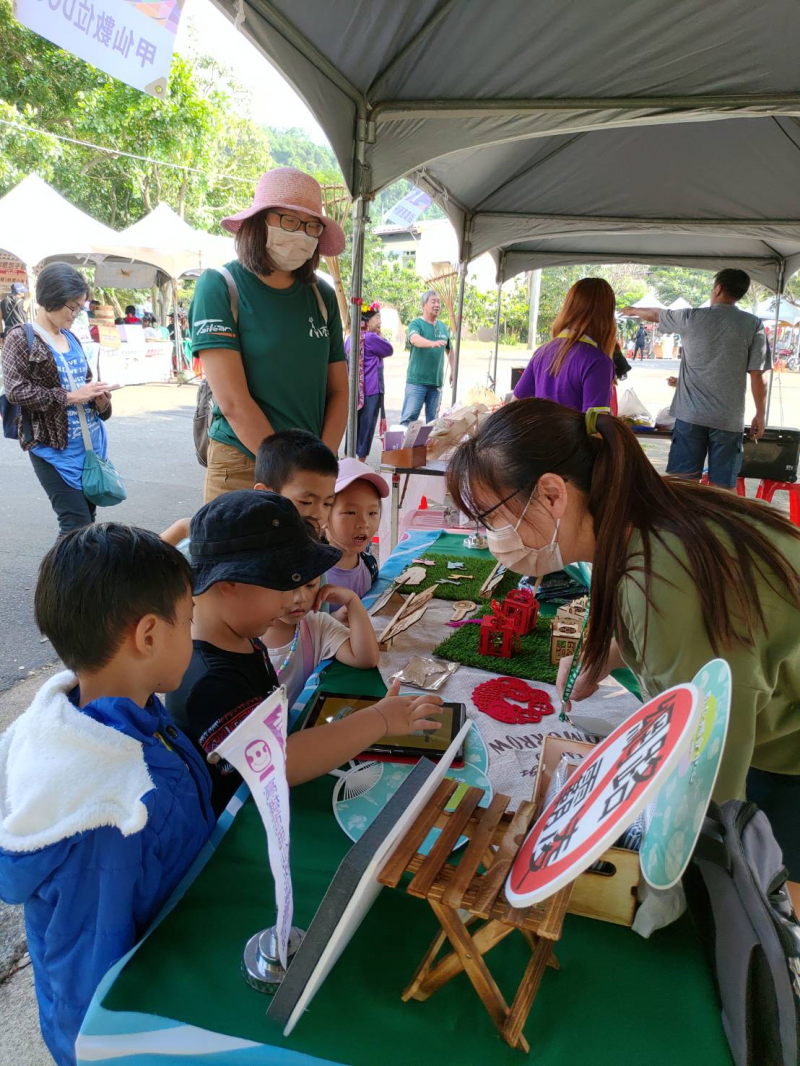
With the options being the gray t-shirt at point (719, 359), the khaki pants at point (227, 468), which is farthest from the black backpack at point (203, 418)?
the gray t-shirt at point (719, 359)

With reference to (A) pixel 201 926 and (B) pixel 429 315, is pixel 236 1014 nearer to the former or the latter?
(A) pixel 201 926

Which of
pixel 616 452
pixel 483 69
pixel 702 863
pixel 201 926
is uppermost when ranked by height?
pixel 483 69

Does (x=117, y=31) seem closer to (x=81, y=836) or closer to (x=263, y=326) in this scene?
(x=263, y=326)

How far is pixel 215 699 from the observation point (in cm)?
118

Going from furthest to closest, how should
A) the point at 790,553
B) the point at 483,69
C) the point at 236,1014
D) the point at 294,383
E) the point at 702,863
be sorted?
1. the point at 483,69
2. the point at 294,383
3. the point at 790,553
4. the point at 702,863
5. the point at 236,1014

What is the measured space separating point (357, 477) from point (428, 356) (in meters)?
5.60

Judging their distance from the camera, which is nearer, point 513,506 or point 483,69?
point 513,506

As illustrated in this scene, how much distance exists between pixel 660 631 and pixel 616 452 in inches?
12.5

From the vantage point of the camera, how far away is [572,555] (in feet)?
4.28

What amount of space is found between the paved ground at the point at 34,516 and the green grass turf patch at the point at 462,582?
1.43m

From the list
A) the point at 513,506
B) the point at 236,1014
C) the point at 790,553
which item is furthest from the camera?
the point at 513,506

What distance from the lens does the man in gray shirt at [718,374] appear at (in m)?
4.89

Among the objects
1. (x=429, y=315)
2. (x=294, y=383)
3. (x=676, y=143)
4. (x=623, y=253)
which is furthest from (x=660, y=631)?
(x=623, y=253)

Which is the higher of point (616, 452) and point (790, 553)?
point (616, 452)
